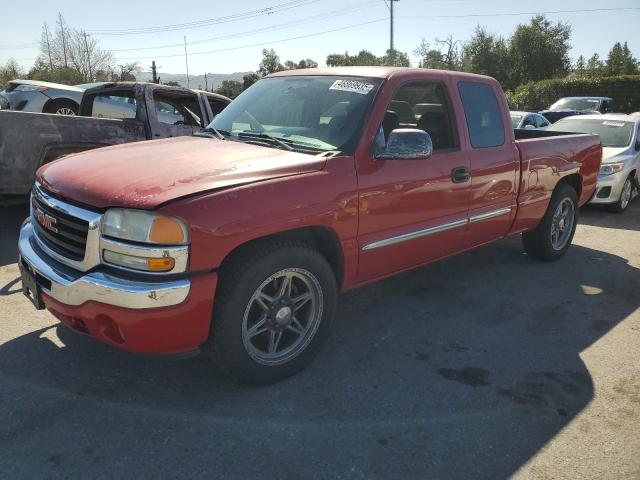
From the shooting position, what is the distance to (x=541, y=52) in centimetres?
4831

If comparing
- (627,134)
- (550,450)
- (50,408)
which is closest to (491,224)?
(550,450)

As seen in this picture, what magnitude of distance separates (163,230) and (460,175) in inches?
95.5

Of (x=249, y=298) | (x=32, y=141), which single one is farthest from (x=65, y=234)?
(x=32, y=141)

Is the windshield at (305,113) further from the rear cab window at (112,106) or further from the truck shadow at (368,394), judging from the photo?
the rear cab window at (112,106)

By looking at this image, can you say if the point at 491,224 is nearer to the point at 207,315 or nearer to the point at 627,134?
the point at 207,315

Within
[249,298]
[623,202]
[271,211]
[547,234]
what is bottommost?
[623,202]

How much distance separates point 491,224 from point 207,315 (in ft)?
9.38

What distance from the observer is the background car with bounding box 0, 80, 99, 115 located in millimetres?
11953

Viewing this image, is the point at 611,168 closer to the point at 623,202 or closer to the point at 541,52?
the point at 623,202

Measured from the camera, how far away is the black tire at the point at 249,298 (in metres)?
2.77

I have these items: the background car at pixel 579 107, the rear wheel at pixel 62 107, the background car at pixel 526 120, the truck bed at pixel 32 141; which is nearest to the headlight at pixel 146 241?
the truck bed at pixel 32 141

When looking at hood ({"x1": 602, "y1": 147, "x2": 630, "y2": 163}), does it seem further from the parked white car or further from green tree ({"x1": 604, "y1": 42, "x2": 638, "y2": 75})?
green tree ({"x1": 604, "y1": 42, "x2": 638, "y2": 75})

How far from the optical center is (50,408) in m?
2.80

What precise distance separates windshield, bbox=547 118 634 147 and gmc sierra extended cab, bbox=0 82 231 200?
5.97m
